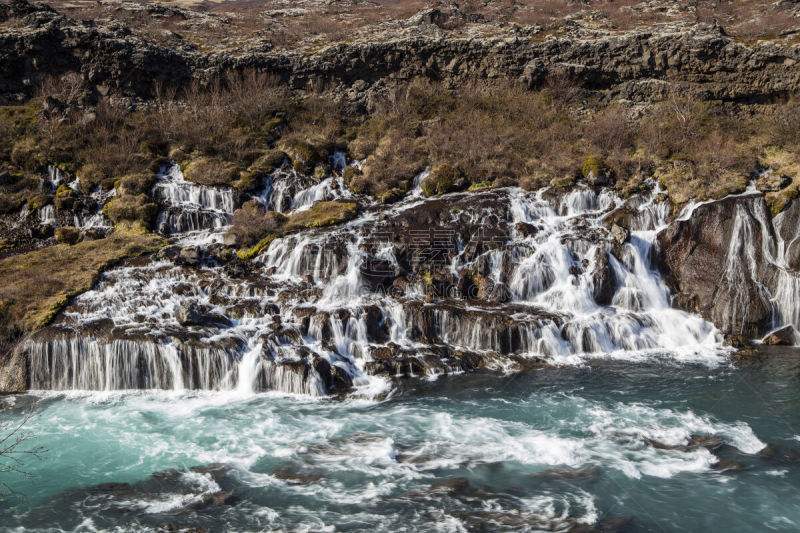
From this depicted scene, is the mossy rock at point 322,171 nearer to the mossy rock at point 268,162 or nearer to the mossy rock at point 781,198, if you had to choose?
the mossy rock at point 268,162

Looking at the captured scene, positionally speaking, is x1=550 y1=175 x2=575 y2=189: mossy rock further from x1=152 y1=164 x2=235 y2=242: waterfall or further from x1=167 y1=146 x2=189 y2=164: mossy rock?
x1=167 y1=146 x2=189 y2=164: mossy rock

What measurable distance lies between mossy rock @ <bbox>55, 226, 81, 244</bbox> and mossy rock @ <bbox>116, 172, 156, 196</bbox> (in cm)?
324

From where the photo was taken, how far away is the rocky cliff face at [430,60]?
3272cm

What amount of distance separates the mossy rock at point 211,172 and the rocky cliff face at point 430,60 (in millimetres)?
11235

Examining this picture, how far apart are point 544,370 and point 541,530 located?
25.3 ft

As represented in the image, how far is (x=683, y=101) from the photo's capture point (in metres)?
32.6

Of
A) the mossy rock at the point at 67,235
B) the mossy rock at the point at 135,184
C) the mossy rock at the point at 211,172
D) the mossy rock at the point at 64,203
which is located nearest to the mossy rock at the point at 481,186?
the mossy rock at the point at 211,172

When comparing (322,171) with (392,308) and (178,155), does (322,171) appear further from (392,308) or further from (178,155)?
(392,308)

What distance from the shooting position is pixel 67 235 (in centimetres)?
2397

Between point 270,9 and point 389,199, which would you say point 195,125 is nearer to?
point 389,199

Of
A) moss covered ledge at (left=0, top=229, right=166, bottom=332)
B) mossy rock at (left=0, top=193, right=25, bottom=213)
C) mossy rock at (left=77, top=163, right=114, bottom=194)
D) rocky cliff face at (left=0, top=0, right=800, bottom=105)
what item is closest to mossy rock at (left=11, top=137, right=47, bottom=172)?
mossy rock at (left=77, top=163, right=114, bottom=194)

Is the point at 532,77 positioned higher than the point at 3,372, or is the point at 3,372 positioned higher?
the point at 532,77

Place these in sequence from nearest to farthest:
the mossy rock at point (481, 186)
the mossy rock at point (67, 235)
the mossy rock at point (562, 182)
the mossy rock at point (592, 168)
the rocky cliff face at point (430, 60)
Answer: the mossy rock at point (67, 235), the mossy rock at point (562, 182), the mossy rock at point (592, 168), the mossy rock at point (481, 186), the rocky cliff face at point (430, 60)

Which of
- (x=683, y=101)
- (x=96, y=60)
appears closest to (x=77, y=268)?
(x=96, y=60)
